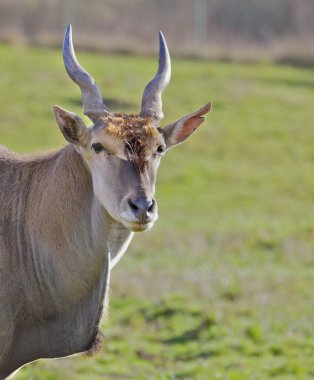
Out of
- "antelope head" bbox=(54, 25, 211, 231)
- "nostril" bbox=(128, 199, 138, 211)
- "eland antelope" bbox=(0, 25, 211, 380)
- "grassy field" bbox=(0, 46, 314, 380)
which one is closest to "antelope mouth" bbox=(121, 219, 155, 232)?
"antelope head" bbox=(54, 25, 211, 231)

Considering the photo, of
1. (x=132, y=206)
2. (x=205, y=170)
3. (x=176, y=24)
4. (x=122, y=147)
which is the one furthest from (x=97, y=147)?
(x=176, y=24)

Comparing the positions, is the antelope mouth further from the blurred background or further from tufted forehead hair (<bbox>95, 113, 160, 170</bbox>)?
the blurred background

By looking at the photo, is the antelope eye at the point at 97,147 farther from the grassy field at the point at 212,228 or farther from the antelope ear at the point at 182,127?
the grassy field at the point at 212,228

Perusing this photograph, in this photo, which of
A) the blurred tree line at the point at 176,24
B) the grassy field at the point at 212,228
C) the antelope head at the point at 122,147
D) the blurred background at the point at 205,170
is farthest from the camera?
the blurred tree line at the point at 176,24

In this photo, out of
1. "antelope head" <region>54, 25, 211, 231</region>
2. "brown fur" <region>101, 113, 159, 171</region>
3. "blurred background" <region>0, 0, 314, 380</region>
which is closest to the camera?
"antelope head" <region>54, 25, 211, 231</region>

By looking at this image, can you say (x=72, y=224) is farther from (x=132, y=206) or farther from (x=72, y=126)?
(x=132, y=206)

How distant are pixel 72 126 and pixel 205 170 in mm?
20477

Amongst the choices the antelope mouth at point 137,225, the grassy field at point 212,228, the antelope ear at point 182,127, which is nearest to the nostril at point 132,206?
the antelope mouth at point 137,225

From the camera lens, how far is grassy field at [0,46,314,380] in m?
13.2

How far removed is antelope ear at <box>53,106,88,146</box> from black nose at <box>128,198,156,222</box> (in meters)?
0.83

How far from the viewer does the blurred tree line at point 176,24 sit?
4031 cm

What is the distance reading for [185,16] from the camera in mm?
44844

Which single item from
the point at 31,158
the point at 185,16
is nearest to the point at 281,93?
the point at 185,16

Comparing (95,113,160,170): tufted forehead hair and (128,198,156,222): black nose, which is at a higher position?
(95,113,160,170): tufted forehead hair
